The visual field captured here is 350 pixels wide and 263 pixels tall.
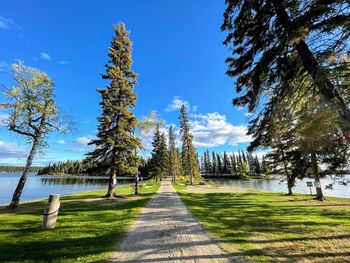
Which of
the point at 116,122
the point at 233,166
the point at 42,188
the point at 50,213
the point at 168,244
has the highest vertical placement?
the point at 233,166

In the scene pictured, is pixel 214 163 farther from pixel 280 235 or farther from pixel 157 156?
pixel 280 235

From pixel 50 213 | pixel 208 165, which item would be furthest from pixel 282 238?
pixel 208 165

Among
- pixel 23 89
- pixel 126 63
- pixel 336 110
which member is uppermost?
pixel 126 63

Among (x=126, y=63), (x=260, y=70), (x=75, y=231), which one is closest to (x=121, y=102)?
(x=126, y=63)

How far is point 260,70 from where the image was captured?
21.0 feet

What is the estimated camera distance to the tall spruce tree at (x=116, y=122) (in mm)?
18266

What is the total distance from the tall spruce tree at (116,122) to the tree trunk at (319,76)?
14209mm

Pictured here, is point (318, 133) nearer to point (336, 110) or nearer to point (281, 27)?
point (336, 110)

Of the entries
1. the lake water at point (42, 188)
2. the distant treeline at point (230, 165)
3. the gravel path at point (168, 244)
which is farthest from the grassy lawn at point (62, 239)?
the distant treeline at point (230, 165)

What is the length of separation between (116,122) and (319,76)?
53.5 ft

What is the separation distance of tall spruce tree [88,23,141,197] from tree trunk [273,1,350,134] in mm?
14209

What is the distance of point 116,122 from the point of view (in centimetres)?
1886

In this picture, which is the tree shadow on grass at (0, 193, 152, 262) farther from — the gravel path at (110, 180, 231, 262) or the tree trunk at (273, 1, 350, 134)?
the tree trunk at (273, 1, 350, 134)

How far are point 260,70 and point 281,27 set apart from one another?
5.32ft
